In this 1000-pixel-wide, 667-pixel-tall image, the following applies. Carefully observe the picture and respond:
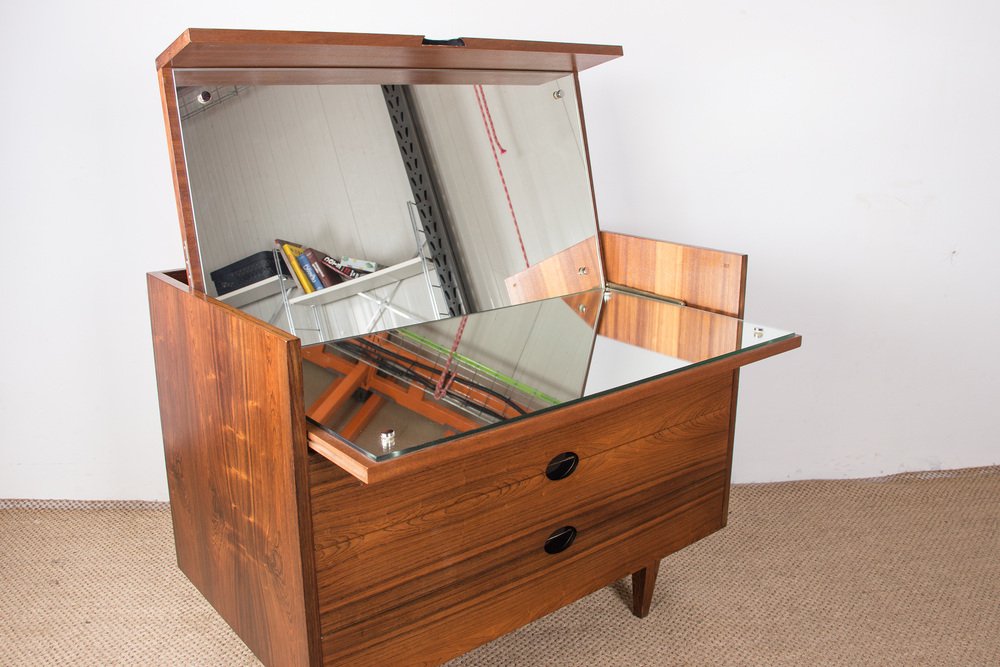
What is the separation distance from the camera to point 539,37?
1.63 m

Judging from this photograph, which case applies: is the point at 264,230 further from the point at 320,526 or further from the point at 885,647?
the point at 885,647

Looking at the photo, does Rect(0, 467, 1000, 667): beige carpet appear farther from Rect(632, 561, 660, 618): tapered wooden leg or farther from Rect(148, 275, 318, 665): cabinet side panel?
Rect(148, 275, 318, 665): cabinet side panel

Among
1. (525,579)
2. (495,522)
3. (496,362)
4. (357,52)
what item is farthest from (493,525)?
(357,52)

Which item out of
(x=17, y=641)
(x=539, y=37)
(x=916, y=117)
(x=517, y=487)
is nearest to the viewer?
(x=517, y=487)

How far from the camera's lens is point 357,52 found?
3.67 feet

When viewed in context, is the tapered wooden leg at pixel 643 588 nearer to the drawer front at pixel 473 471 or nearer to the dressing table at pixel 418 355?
the dressing table at pixel 418 355

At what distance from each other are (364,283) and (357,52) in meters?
0.33

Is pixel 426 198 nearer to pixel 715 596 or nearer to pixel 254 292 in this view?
pixel 254 292

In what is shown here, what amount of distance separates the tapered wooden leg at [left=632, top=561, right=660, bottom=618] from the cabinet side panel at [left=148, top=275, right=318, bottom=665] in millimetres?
637

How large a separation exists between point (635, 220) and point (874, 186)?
49 cm

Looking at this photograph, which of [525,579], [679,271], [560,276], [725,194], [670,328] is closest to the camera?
[525,579]

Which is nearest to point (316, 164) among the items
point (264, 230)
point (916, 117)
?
point (264, 230)

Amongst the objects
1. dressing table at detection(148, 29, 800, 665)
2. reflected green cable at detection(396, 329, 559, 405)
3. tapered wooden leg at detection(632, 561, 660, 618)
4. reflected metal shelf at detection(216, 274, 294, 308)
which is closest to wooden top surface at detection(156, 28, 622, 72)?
dressing table at detection(148, 29, 800, 665)

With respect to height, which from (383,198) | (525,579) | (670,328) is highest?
(383,198)
